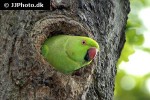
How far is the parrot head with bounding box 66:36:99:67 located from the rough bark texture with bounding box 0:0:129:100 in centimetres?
7

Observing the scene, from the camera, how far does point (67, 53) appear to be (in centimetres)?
204

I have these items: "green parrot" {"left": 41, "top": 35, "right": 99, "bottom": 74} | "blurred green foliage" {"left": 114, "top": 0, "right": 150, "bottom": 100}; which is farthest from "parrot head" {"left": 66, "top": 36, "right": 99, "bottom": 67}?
"blurred green foliage" {"left": 114, "top": 0, "right": 150, "bottom": 100}

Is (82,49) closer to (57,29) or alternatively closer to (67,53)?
(67,53)

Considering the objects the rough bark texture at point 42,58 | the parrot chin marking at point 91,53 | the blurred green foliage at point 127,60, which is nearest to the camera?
the rough bark texture at point 42,58

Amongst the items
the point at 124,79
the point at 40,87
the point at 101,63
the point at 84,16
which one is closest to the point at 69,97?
the point at 40,87

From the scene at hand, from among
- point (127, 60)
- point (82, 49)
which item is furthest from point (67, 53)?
point (127, 60)

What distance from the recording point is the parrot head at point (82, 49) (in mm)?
1937

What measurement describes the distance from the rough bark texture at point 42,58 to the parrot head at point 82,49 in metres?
0.07

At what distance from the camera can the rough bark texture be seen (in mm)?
1821

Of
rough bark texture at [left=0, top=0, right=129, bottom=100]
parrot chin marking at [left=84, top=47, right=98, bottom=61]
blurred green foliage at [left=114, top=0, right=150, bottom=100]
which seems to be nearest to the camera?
rough bark texture at [left=0, top=0, right=129, bottom=100]

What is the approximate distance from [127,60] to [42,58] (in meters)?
1.00

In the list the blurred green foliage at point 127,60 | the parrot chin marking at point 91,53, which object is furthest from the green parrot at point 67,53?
the blurred green foliage at point 127,60

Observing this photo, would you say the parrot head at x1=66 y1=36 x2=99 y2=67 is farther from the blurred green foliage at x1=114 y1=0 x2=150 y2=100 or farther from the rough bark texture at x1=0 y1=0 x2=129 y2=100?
the blurred green foliage at x1=114 y1=0 x2=150 y2=100

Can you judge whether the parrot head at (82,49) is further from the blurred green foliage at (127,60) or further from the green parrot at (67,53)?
the blurred green foliage at (127,60)
